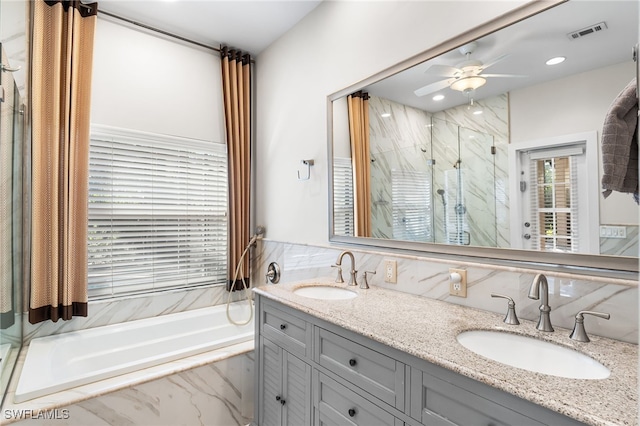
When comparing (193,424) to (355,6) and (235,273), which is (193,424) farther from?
(355,6)

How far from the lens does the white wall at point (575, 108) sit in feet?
3.57

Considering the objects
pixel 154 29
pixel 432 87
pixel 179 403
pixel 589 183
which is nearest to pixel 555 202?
pixel 589 183

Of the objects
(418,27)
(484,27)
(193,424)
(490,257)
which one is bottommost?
(193,424)

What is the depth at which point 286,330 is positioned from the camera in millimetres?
1666

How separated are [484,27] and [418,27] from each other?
1.22 ft

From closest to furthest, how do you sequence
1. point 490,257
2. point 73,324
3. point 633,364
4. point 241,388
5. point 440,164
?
point 633,364
point 490,257
point 440,164
point 241,388
point 73,324

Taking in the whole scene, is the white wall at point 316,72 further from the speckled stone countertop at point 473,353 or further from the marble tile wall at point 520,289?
the speckled stone countertop at point 473,353

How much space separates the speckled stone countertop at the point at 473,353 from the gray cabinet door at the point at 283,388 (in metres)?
0.29

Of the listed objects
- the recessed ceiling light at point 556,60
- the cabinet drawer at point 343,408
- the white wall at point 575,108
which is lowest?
the cabinet drawer at point 343,408

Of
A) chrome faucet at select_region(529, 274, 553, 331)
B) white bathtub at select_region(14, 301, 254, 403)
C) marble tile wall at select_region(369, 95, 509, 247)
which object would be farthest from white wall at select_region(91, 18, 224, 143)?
chrome faucet at select_region(529, 274, 553, 331)

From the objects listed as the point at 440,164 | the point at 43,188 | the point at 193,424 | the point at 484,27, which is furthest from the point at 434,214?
the point at 43,188

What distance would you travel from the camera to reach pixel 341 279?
2088 millimetres

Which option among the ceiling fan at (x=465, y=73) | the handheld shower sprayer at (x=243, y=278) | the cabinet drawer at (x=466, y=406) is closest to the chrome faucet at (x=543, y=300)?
the cabinet drawer at (x=466, y=406)

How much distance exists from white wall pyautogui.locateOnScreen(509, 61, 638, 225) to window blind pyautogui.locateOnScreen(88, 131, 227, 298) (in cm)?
242
